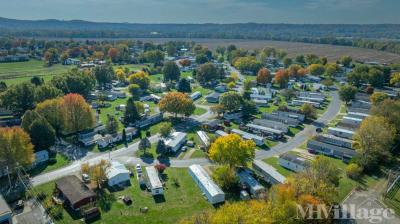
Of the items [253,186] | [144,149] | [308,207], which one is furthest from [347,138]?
[144,149]

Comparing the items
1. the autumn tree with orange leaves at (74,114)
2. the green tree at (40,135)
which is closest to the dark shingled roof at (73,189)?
the green tree at (40,135)

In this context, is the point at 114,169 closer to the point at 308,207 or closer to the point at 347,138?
the point at 308,207

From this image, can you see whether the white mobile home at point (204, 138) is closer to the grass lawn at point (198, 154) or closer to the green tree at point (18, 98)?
the grass lawn at point (198, 154)

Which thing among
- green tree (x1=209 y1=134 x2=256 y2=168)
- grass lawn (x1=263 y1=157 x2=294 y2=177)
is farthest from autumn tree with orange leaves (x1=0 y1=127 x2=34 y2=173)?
grass lawn (x1=263 y1=157 x2=294 y2=177)

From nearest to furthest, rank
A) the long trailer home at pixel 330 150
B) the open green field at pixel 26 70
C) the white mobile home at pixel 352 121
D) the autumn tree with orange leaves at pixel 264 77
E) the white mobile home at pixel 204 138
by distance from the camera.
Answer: the long trailer home at pixel 330 150 → the white mobile home at pixel 204 138 → the white mobile home at pixel 352 121 → the autumn tree with orange leaves at pixel 264 77 → the open green field at pixel 26 70

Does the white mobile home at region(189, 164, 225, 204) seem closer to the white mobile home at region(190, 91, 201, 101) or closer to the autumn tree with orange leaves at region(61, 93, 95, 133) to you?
the autumn tree with orange leaves at region(61, 93, 95, 133)
